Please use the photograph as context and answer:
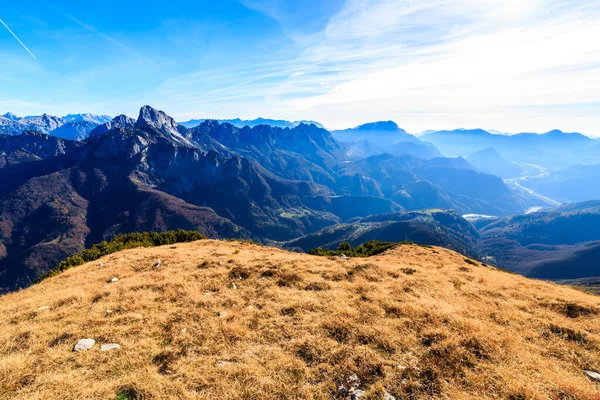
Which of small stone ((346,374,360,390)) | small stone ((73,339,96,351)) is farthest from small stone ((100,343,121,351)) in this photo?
small stone ((346,374,360,390))

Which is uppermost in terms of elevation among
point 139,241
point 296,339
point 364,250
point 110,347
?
point 110,347

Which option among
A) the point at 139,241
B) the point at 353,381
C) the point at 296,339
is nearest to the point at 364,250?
the point at 296,339

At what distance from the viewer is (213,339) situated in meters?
12.8

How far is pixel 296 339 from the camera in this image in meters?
12.6

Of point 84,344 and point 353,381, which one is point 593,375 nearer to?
point 353,381

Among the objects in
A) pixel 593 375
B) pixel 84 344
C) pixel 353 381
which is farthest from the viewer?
pixel 84 344

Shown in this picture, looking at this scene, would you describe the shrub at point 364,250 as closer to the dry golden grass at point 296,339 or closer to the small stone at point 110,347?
the dry golden grass at point 296,339

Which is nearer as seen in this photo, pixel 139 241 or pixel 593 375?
pixel 593 375

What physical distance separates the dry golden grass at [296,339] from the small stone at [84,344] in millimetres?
390

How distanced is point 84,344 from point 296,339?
389 inches

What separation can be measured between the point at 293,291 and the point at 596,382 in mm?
14524

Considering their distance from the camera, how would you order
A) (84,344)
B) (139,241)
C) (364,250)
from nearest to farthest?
(84,344) < (364,250) < (139,241)

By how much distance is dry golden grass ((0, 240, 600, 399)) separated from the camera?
933 cm

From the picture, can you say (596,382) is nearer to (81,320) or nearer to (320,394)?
(320,394)
